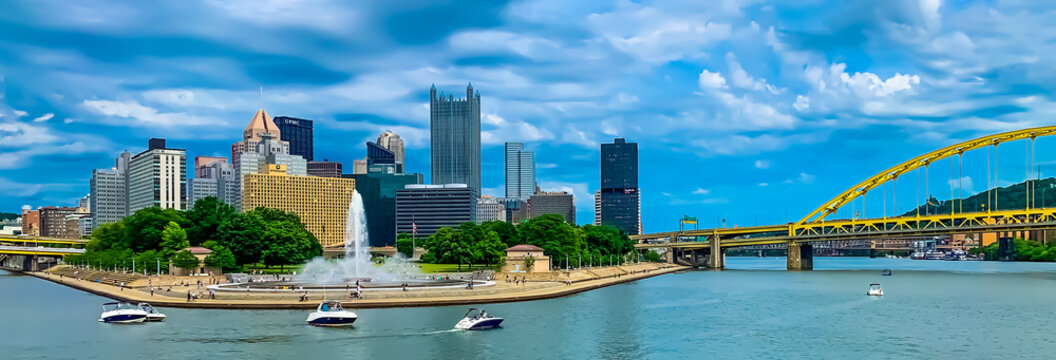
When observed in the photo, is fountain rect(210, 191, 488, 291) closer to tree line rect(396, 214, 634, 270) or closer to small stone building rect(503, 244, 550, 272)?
tree line rect(396, 214, 634, 270)

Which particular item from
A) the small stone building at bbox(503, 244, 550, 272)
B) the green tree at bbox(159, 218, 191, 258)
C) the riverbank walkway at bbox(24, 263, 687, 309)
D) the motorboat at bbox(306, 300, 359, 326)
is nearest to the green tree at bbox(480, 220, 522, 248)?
the riverbank walkway at bbox(24, 263, 687, 309)

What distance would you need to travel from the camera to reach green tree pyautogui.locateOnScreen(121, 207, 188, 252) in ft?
411

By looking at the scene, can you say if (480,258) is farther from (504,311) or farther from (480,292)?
(504,311)

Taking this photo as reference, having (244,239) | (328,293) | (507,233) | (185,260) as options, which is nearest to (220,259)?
(185,260)

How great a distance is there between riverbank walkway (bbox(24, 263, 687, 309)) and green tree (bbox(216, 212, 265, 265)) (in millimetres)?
11789

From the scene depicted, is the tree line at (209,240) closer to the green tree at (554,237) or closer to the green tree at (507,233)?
the green tree at (507,233)

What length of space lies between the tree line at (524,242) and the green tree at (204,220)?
29013mm

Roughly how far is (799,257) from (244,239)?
348ft

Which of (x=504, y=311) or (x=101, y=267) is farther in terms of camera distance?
(x=101, y=267)

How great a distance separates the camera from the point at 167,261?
368 feet

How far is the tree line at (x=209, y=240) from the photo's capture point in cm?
11244

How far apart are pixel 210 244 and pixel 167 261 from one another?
248 inches

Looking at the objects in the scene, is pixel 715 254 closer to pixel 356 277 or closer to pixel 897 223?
pixel 897 223

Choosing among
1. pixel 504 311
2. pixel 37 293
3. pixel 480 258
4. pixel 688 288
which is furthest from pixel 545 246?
pixel 37 293
